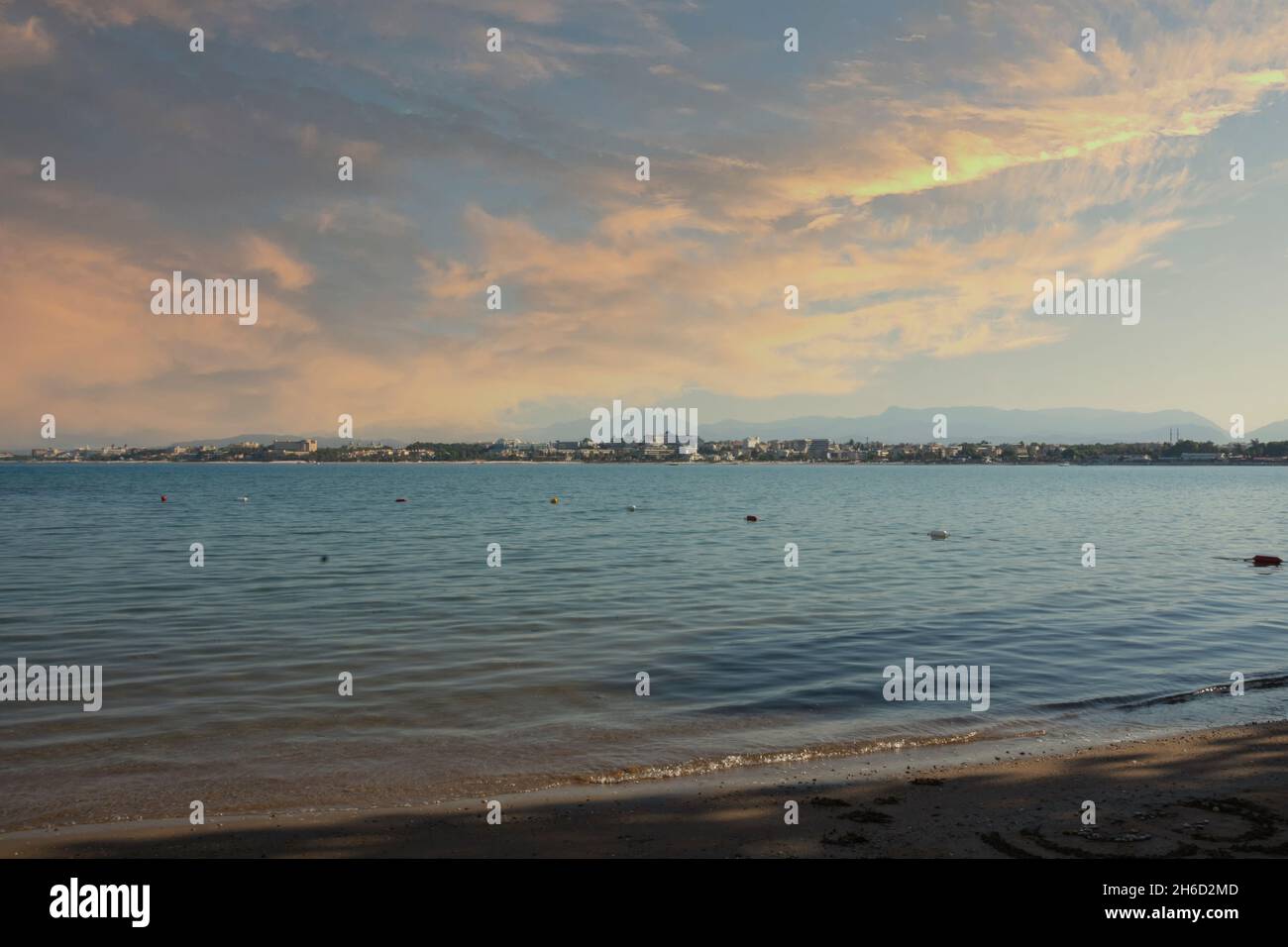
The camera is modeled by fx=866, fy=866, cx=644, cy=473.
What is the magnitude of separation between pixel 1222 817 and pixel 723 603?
20142mm

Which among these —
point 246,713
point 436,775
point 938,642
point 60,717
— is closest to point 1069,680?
point 938,642

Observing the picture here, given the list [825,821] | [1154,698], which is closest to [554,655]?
[825,821]

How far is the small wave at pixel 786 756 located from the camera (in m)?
12.2

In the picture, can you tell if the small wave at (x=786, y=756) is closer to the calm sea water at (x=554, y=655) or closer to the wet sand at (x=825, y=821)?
the calm sea water at (x=554, y=655)

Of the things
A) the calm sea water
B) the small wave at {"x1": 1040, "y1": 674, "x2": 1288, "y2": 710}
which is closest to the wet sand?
the calm sea water

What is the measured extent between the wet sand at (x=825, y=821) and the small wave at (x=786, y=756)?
16.1 inches

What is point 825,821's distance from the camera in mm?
9812

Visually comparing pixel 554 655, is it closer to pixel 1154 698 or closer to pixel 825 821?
pixel 825 821

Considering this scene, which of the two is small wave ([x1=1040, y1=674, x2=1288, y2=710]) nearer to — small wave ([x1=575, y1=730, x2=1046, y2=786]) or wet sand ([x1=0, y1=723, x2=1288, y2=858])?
small wave ([x1=575, y1=730, x2=1046, y2=786])

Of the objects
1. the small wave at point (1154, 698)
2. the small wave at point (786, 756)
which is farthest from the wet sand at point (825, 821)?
the small wave at point (1154, 698)

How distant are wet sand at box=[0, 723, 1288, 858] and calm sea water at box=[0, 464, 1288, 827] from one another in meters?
1.04

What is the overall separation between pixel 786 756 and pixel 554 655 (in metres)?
9.05
